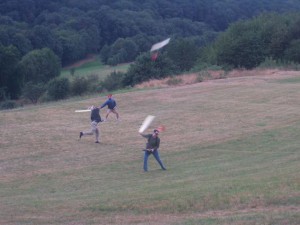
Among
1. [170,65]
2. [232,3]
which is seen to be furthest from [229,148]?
[232,3]

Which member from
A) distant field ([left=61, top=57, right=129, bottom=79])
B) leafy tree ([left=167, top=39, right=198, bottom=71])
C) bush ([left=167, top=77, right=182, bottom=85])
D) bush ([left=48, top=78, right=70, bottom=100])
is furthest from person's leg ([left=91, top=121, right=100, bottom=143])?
leafy tree ([left=167, top=39, right=198, bottom=71])

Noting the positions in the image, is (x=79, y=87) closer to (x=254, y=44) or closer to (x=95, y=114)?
(x=254, y=44)

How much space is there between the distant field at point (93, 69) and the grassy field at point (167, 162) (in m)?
29.6

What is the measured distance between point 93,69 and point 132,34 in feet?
30.9

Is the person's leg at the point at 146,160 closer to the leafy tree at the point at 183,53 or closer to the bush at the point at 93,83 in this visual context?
the bush at the point at 93,83

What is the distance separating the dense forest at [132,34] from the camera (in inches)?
2884

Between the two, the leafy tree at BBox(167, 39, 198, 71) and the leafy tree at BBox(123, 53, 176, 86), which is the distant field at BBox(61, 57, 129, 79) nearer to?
the leafy tree at BBox(167, 39, 198, 71)

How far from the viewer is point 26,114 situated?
4138 cm

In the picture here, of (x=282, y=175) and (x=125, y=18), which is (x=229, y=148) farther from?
(x=125, y=18)

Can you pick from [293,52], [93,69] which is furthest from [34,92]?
[293,52]

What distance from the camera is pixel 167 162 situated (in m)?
25.5

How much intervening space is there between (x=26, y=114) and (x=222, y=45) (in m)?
36.9

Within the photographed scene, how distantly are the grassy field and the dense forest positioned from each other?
24.1m

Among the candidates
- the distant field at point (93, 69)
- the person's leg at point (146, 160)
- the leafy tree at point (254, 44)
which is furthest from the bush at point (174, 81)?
the person's leg at point (146, 160)
